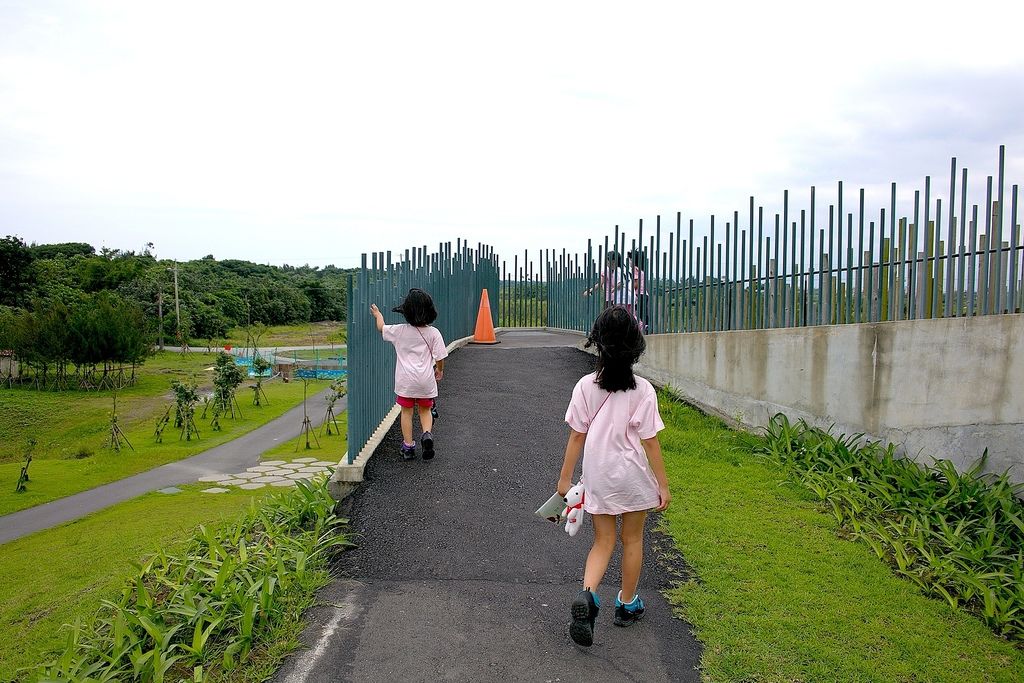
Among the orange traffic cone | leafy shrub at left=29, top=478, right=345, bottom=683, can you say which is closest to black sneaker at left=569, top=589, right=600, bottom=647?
leafy shrub at left=29, top=478, right=345, bottom=683

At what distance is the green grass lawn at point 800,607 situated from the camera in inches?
145

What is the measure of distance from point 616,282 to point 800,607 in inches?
289

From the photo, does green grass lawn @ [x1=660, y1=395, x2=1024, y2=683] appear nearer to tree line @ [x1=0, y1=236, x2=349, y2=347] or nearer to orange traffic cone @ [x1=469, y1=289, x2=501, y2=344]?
orange traffic cone @ [x1=469, y1=289, x2=501, y2=344]

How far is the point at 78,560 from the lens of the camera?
1005cm

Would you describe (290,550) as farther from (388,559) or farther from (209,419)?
(209,419)

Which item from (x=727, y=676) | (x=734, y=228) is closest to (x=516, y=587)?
(x=727, y=676)

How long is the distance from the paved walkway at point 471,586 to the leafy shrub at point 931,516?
1722 mm

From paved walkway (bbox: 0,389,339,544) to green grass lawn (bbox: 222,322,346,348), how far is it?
3078 cm

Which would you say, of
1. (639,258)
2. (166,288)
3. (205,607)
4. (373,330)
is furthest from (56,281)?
(205,607)

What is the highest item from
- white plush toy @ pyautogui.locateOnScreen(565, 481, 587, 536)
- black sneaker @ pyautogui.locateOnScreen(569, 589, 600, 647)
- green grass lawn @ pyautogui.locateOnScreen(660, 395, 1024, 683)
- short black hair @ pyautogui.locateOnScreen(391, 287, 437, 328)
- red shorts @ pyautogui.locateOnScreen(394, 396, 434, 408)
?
short black hair @ pyautogui.locateOnScreen(391, 287, 437, 328)

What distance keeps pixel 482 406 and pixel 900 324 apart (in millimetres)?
4508

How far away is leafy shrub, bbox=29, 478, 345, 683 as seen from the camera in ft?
12.4

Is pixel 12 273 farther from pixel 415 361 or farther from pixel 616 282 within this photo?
pixel 415 361

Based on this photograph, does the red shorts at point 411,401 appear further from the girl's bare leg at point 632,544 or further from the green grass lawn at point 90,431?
the green grass lawn at point 90,431
